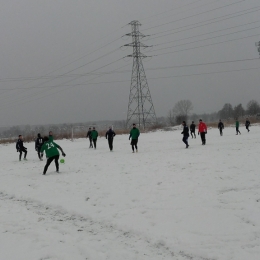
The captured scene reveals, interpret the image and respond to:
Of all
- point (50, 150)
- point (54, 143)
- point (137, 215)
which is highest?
point (54, 143)

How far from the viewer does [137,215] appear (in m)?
7.66

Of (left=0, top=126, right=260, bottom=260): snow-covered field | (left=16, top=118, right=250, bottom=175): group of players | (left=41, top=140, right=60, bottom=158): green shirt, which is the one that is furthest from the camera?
(left=16, top=118, right=250, bottom=175): group of players

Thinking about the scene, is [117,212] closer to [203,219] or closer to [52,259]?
[203,219]

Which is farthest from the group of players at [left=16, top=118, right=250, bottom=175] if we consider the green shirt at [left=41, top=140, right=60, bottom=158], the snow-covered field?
the snow-covered field

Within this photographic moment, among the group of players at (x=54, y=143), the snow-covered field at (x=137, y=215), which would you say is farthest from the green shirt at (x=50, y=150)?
the snow-covered field at (x=137, y=215)

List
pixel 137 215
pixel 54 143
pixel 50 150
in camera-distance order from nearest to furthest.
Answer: pixel 137 215 → pixel 50 150 → pixel 54 143

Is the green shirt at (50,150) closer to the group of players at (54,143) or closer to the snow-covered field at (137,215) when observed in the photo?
the group of players at (54,143)

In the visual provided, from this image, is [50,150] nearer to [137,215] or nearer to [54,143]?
[54,143]

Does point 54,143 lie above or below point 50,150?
above

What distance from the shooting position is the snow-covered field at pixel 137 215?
5.73 m

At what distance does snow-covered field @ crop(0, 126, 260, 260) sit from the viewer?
5.73 metres

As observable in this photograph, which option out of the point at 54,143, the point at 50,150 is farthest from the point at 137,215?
the point at 54,143

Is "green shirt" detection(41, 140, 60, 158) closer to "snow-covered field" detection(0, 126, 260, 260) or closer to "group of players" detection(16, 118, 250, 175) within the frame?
"group of players" detection(16, 118, 250, 175)

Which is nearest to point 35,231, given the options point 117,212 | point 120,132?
point 117,212
